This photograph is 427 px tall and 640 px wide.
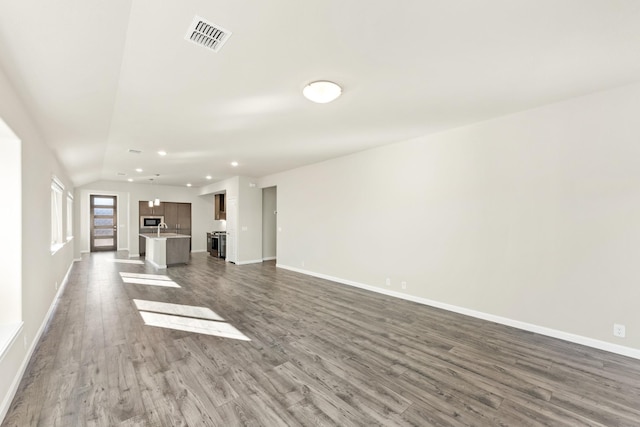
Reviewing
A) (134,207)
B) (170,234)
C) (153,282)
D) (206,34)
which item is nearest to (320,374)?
(206,34)

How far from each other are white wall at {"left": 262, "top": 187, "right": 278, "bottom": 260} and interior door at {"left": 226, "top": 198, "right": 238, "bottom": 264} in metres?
0.94

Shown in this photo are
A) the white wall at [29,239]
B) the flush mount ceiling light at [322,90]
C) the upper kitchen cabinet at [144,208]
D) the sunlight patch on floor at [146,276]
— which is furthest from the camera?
the upper kitchen cabinet at [144,208]

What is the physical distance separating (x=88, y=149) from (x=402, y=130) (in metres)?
5.22

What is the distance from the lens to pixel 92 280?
6102 millimetres

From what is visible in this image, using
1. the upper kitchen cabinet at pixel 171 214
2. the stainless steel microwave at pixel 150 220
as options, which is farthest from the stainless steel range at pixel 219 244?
the stainless steel microwave at pixel 150 220

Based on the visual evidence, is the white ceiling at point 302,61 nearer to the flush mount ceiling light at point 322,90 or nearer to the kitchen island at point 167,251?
the flush mount ceiling light at point 322,90

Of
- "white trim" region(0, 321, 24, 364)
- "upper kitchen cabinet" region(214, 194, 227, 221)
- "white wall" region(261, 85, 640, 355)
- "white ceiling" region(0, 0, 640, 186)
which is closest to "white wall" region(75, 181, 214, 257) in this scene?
"upper kitchen cabinet" region(214, 194, 227, 221)

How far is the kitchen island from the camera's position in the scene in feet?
25.0

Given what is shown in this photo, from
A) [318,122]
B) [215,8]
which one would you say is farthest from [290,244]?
[215,8]

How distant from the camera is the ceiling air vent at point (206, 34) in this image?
72.8 inches

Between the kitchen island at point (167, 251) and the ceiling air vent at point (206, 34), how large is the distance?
690 centimetres

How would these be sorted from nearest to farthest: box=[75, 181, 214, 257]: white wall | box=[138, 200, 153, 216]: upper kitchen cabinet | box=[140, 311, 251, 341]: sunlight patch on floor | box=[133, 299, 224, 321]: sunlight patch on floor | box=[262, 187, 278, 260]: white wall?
box=[140, 311, 251, 341]: sunlight patch on floor → box=[133, 299, 224, 321]: sunlight patch on floor → box=[262, 187, 278, 260]: white wall → box=[75, 181, 214, 257]: white wall → box=[138, 200, 153, 216]: upper kitchen cabinet

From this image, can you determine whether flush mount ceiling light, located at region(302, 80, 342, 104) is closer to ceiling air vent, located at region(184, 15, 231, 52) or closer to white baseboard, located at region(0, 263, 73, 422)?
ceiling air vent, located at region(184, 15, 231, 52)

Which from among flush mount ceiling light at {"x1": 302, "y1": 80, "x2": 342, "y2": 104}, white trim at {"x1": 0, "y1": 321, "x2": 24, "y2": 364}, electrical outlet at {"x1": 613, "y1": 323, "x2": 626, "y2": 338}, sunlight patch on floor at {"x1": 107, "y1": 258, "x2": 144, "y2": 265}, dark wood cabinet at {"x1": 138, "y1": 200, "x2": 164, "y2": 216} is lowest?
sunlight patch on floor at {"x1": 107, "y1": 258, "x2": 144, "y2": 265}
